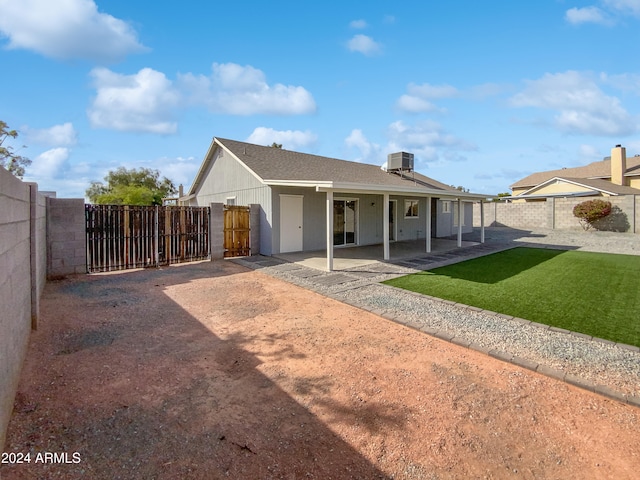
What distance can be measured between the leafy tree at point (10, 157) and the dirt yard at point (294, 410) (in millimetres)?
25446

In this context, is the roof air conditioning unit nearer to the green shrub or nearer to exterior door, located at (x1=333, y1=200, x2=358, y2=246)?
exterior door, located at (x1=333, y1=200, x2=358, y2=246)

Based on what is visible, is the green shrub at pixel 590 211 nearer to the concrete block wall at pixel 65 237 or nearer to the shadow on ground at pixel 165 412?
the shadow on ground at pixel 165 412

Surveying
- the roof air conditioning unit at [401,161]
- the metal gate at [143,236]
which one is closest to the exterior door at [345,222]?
the metal gate at [143,236]

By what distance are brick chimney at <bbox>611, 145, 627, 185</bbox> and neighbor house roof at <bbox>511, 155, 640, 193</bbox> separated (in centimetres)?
60

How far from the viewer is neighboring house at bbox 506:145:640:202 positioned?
24.5m

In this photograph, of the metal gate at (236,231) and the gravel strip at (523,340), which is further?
the metal gate at (236,231)

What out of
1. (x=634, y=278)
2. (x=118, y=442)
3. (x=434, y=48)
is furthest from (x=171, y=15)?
(x=634, y=278)

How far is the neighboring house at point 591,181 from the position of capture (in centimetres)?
2447

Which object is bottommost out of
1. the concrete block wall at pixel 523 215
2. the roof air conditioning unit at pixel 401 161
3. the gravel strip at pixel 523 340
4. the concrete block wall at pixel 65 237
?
the gravel strip at pixel 523 340

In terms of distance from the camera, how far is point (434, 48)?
1208 centimetres

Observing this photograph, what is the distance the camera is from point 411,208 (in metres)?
17.2

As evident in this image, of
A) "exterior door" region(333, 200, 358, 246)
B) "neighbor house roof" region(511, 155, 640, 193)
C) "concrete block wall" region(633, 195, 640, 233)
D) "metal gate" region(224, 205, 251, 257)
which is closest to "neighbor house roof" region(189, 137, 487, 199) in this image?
"exterior door" region(333, 200, 358, 246)

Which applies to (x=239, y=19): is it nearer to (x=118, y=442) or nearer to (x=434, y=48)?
(x=434, y=48)

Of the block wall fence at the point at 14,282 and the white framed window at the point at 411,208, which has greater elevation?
the white framed window at the point at 411,208
